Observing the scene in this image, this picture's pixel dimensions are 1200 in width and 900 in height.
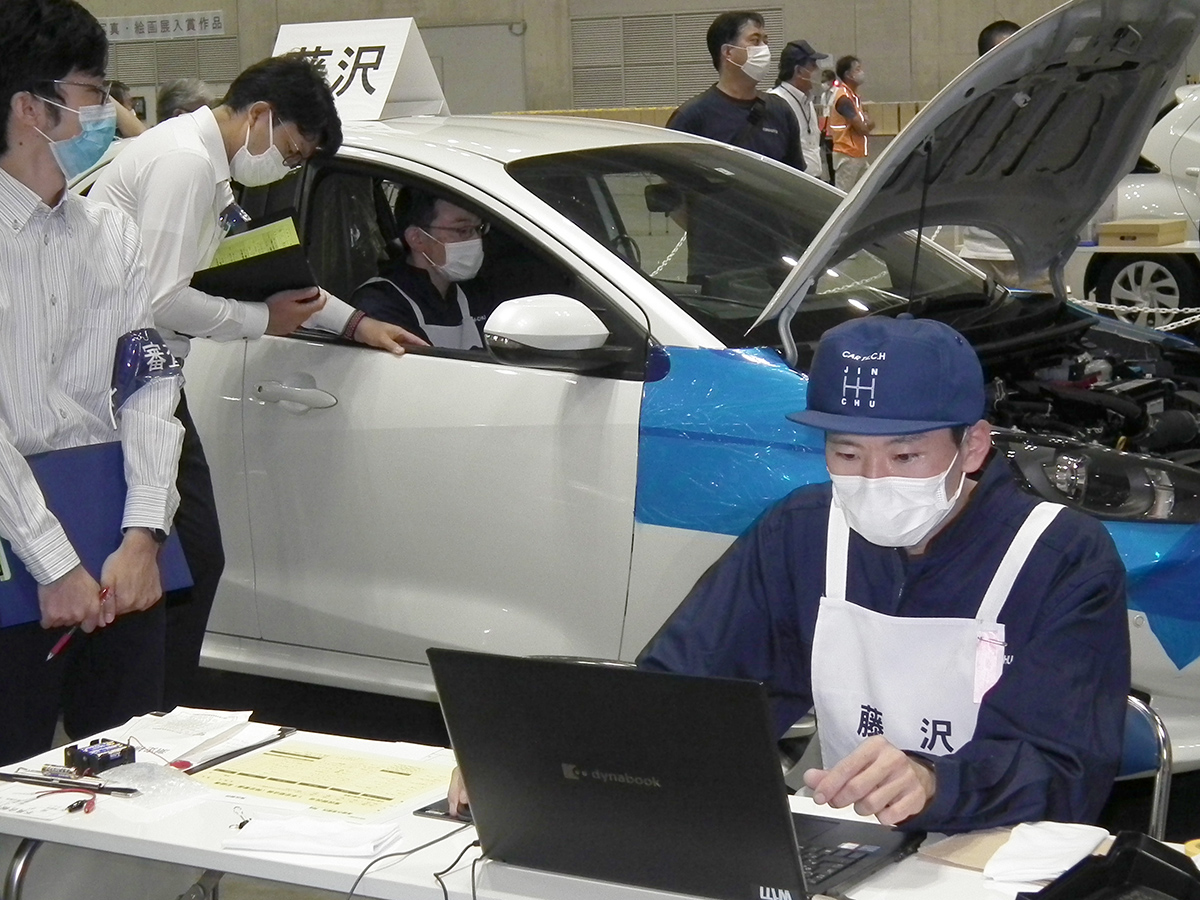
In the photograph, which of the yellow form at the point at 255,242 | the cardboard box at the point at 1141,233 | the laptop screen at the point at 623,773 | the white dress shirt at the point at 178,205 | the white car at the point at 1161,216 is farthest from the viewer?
the white car at the point at 1161,216

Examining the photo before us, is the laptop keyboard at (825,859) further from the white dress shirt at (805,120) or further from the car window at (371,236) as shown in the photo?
the white dress shirt at (805,120)

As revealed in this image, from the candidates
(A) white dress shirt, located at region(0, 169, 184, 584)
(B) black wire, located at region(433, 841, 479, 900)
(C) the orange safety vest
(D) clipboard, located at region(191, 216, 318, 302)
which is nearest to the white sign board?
(D) clipboard, located at region(191, 216, 318, 302)

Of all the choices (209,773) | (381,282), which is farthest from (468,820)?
(381,282)

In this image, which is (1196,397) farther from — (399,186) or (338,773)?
(338,773)

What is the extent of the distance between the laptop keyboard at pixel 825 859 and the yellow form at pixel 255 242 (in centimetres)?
225

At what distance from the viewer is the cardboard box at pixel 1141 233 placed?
31.1ft

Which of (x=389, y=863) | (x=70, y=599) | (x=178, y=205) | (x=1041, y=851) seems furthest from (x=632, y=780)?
(x=178, y=205)

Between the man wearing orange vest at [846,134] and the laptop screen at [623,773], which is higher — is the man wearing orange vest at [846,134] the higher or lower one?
the higher one

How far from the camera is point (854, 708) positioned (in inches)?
95.8

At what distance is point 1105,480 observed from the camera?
3381 mm

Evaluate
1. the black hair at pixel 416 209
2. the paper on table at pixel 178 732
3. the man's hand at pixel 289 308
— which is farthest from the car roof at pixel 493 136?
the paper on table at pixel 178 732

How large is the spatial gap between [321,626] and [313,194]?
3.58 ft

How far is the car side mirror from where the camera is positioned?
3.54m

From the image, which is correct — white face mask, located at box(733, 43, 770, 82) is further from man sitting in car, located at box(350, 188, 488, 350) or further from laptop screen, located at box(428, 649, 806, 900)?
laptop screen, located at box(428, 649, 806, 900)
